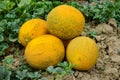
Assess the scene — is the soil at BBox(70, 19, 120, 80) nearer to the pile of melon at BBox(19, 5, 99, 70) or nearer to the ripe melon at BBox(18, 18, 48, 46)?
the pile of melon at BBox(19, 5, 99, 70)

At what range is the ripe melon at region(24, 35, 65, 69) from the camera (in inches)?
133

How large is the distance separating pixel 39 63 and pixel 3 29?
69 cm

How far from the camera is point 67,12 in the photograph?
11.4 feet

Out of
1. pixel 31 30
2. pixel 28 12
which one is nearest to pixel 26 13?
pixel 28 12

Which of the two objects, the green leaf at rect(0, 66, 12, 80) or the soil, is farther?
the soil

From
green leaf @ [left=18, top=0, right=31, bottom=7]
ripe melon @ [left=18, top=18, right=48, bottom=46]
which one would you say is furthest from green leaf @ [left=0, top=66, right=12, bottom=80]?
green leaf @ [left=18, top=0, right=31, bottom=7]

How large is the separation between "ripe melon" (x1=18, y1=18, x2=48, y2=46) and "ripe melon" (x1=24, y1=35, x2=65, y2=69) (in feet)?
0.44

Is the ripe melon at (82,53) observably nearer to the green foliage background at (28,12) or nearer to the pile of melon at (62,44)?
the pile of melon at (62,44)

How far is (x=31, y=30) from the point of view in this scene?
3.60 metres

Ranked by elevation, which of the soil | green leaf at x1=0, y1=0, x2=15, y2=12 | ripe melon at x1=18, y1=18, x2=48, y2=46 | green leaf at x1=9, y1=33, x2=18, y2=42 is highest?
green leaf at x1=0, y1=0, x2=15, y2=12

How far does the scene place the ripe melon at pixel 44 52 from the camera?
11.1 ft

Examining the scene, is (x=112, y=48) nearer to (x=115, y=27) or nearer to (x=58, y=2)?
(x=115, y=27)

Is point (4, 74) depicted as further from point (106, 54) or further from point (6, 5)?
point (6, 5)

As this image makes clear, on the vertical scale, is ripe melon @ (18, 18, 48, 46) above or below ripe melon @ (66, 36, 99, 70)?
above
